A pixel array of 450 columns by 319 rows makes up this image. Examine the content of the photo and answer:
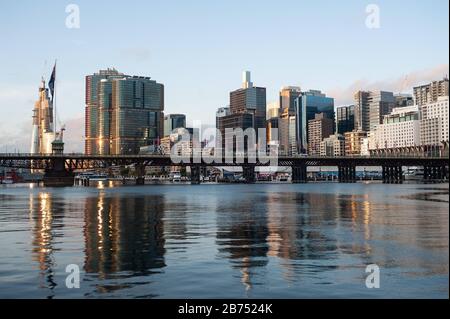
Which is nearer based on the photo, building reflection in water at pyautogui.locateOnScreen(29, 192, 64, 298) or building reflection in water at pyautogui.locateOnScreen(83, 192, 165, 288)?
building reflection in water at pyautogui.locateOnScreen(29, 192, 64, 298)

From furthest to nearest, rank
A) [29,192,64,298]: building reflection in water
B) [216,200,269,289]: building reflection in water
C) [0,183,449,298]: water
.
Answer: [216,200,269,289]: building reflection in water < [29,192,64,298]: building reflection in water < [0,183,449,298]: water

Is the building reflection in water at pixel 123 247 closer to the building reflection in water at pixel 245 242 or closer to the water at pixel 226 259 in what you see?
the water at pixel 226 259

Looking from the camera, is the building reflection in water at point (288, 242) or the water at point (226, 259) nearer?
the water at point (226, 259)

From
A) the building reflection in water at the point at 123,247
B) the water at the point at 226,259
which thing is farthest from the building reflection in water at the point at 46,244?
the building reflection in water at the point at 123,247

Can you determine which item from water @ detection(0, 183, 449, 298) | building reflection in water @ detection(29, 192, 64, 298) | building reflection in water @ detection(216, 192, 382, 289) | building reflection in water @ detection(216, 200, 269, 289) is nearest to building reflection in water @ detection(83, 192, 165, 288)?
water @ detection(0, 183, 449, 298)

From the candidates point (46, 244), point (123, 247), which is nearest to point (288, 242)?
point (123, 247)

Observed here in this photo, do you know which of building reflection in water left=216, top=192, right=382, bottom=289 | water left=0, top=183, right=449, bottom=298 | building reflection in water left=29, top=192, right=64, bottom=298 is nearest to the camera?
water left=0, top=183, right=449, bottom=298

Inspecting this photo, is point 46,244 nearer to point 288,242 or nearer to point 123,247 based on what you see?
point 123,247

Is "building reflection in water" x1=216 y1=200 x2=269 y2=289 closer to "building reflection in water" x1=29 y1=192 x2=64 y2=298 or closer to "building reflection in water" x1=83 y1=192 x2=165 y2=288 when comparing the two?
"building reflection in water" x1=83 y1=192 x2=165 y2=288

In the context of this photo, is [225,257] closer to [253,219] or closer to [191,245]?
[191,245]

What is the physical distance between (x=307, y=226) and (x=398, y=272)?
23.5 metres
